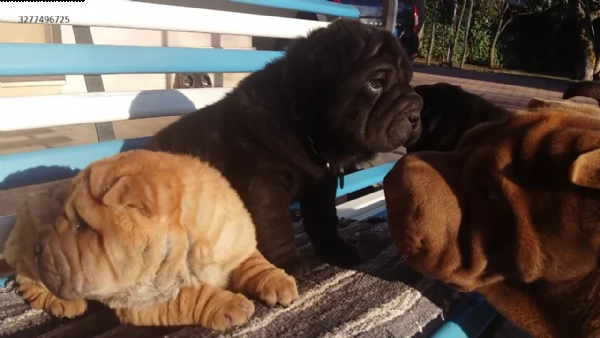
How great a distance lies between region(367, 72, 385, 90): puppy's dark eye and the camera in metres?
2.04

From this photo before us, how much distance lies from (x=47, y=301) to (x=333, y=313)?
2.75 ft

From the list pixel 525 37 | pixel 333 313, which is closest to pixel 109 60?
pixel 333 313

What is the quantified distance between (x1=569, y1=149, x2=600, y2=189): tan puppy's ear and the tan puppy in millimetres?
807

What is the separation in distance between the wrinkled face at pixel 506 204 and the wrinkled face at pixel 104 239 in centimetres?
73

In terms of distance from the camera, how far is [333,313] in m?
1.64

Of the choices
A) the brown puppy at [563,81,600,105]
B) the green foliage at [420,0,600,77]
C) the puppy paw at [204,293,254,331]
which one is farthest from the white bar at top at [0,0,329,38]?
the green foliage at [420,0,600,77]

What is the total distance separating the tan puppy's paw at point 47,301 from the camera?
1564 mm

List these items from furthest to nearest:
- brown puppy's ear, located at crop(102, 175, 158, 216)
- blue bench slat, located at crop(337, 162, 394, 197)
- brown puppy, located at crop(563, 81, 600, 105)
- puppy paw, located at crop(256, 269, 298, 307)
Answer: blue bench slat, located at crop(337, 162, 394, 197)
brown puppy, located at crop(563, 81, 600, 105)
puppy paw, located at crop(256, 269, 298, 307)
brown puppy's ear, located at crop(102, 175, 158, 216)

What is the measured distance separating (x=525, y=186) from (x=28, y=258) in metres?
1.40

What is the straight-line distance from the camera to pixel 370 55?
6.75 feet

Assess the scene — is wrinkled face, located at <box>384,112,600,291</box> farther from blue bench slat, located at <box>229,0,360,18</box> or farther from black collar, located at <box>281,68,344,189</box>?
blue bench slat, located at <box>229,0,360,18</box>

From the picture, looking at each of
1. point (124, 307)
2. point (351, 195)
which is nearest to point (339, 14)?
point (351, 195)

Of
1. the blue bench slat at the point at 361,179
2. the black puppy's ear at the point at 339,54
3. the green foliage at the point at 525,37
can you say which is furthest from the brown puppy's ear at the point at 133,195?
the green foliage at the point at 525,37

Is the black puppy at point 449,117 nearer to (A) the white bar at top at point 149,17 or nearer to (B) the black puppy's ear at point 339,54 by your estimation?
(B) the black puppy's ear at point 339,54
